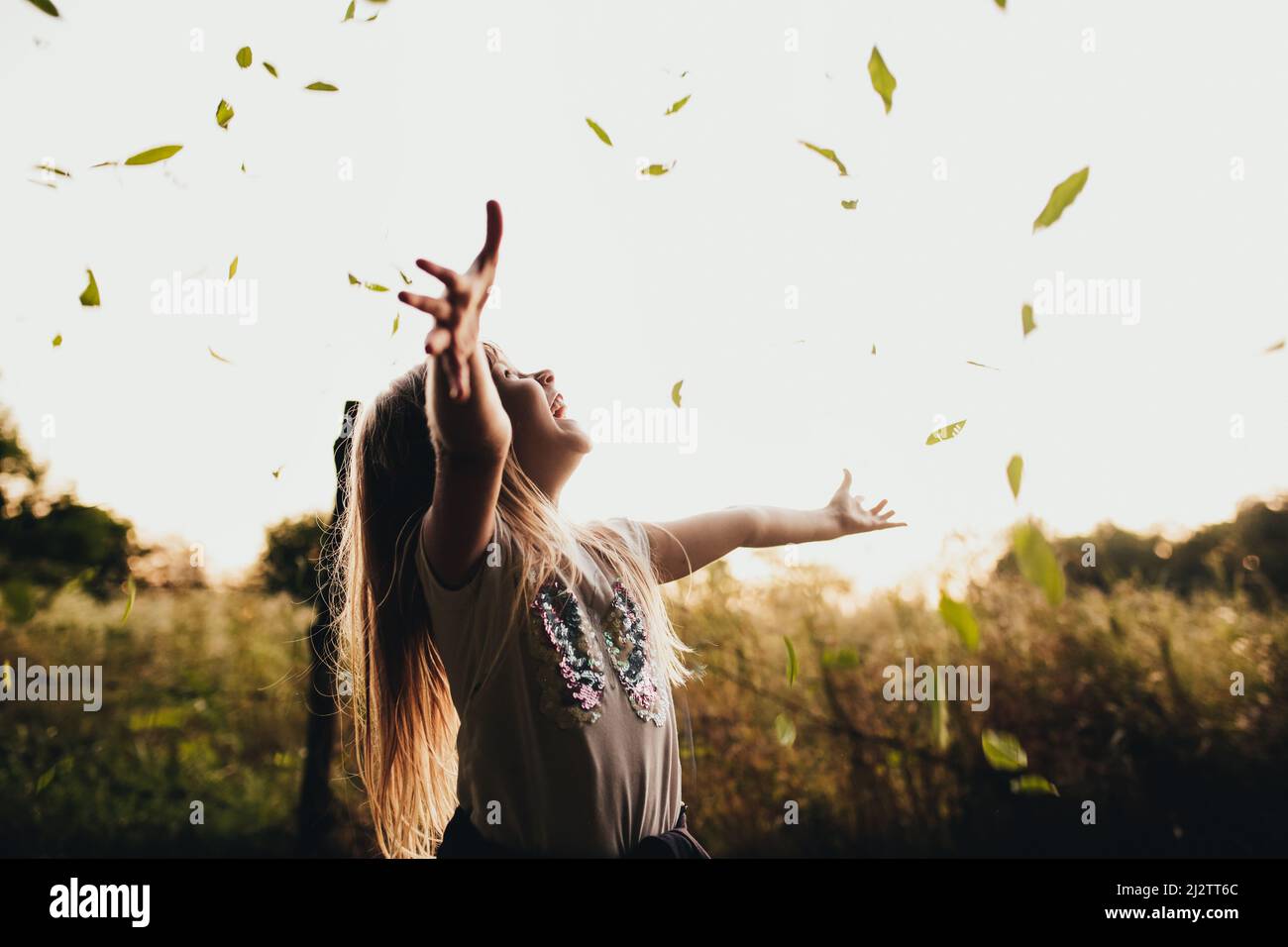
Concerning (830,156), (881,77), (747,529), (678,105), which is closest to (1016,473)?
(881,77)

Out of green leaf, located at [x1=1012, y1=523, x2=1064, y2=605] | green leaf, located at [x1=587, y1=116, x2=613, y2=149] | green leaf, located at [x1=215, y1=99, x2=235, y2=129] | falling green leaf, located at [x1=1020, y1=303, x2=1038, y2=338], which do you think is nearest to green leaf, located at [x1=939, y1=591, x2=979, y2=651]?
green leaf, located at [x1=1012, y1=523, x2=1064, y2=605]

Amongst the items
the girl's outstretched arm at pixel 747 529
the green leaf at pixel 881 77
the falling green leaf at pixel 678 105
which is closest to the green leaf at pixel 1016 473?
A: the green leaf at pixel 881 77

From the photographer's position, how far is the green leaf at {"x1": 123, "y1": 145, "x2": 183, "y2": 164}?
1.29m

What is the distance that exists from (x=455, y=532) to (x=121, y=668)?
2731mm

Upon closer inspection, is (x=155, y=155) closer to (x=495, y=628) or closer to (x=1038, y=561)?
(x=495, y=628)

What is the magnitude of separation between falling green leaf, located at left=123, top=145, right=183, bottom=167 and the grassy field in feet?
7.25

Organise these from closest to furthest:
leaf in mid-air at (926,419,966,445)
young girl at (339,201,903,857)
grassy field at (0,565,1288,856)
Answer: young girl at (339,201,903,857) < leaf in mid-air at (926,419,966,445) < grassy field at (0,565,1288,856)

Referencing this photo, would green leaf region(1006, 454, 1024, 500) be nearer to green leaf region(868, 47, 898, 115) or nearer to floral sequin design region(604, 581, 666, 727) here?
green leaf region(868, 47, 898, 115)

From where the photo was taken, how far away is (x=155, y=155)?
4.32 ft

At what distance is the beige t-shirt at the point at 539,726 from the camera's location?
1.25 meters

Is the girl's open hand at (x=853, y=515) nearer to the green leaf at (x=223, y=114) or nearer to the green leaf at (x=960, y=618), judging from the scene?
the green leaf at (x=960, y=618)
